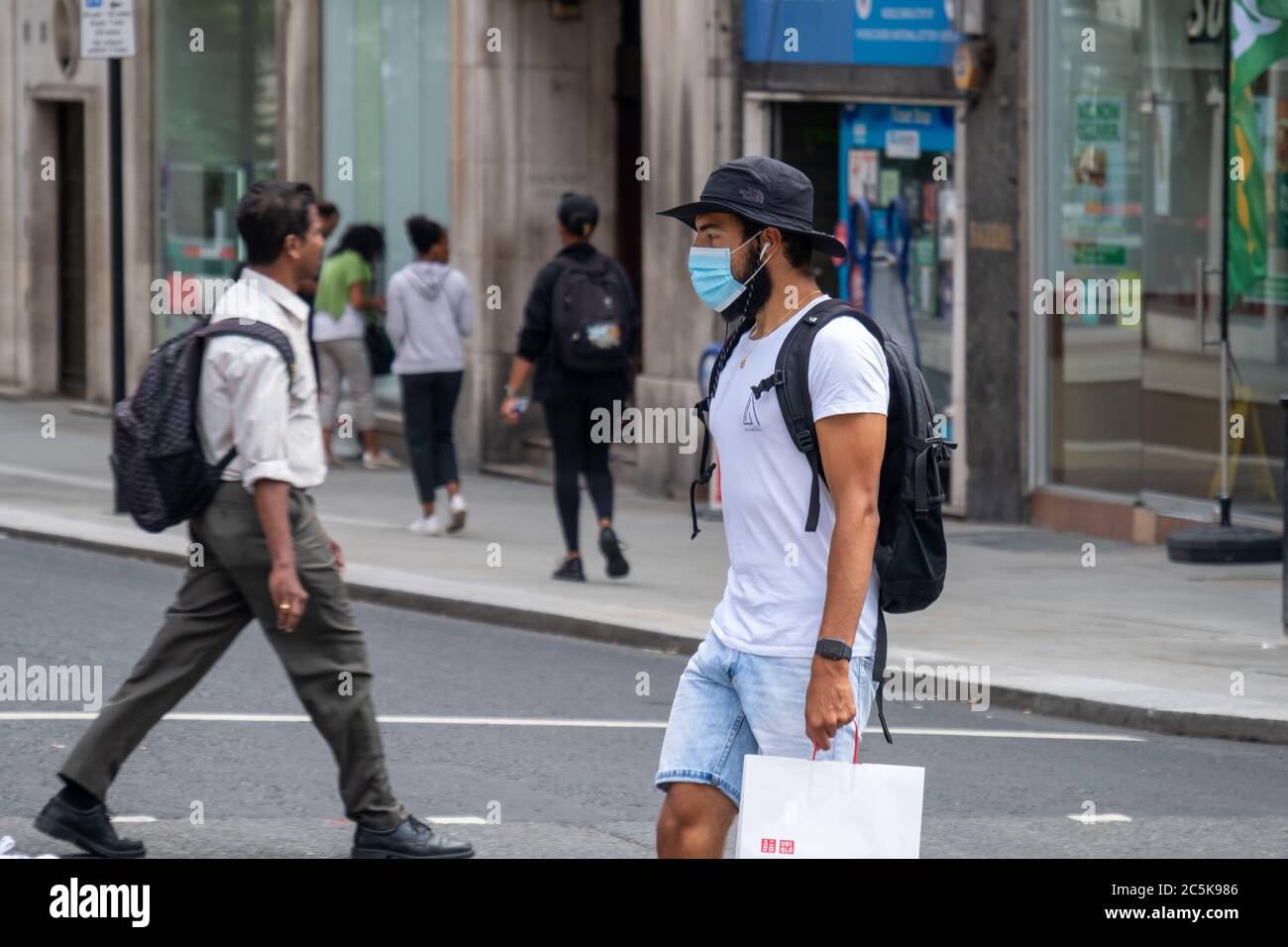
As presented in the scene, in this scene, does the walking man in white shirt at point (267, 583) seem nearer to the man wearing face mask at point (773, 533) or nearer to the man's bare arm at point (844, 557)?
the man wearing face mask at point (773, 533)

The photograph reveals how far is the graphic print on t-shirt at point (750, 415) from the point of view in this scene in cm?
478

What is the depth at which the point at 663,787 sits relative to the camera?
488 cm

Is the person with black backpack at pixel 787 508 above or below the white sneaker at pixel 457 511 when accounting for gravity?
above

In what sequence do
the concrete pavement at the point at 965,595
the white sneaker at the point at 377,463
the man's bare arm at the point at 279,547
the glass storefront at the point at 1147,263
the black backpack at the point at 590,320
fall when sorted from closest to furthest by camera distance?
the man's bare arm at the point at 279,547 < the concrete pavement at the point at 965,595 < the black backpack at the point at 590,320 < the glass storefront at the point at 1147,263 < the white sneaker at the point at 377,463

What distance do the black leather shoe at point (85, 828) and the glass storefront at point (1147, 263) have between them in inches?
345

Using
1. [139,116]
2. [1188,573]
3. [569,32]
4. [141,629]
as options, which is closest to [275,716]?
[141,629]

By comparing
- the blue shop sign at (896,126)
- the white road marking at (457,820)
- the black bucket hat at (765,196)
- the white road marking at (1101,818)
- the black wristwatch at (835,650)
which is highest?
the blue shop sign at (896,126)

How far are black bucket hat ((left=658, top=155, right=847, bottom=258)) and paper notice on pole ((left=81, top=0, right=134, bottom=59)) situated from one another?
1080 cm

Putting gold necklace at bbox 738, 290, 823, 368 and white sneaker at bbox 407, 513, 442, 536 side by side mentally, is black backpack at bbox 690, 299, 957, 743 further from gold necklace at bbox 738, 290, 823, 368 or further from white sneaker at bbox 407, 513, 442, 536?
white sneaker at bbox 407, 513, 442, 536

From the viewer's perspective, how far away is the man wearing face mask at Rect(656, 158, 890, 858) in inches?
182

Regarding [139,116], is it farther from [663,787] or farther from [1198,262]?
[663,787]

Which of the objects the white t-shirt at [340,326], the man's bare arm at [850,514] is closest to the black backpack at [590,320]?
the white t-shirt at [340,326]

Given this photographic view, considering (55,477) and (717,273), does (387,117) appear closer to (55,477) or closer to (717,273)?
(55,477)

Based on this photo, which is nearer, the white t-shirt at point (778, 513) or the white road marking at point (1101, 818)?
the white t-shirt at point (778, 513)
